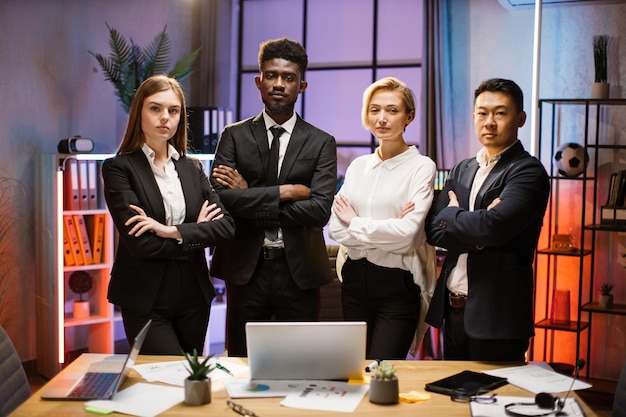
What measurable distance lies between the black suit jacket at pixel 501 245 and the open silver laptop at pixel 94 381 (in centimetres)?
127

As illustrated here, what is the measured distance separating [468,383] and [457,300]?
0.65m

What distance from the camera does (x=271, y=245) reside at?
11.5 feet

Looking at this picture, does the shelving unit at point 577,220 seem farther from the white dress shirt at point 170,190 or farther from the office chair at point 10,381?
the office chair at point 10,381

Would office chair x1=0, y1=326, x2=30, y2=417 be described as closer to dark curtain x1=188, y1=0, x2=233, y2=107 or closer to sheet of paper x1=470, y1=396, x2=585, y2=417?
sheet of paper x1=470, y1=396, x2=585, y2=417

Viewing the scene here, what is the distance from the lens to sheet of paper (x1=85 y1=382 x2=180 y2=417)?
2.29m

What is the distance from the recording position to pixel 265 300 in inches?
138

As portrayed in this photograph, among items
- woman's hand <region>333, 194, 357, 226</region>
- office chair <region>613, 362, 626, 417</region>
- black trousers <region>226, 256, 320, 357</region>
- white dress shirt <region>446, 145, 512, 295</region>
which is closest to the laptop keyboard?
black trousers <region>226, 256, 320, 357</region>

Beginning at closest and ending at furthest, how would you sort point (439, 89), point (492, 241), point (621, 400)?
point (621, 400), point (492, 241), point (439, 89)

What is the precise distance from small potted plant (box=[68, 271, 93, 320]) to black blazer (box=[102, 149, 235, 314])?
87.3 inches

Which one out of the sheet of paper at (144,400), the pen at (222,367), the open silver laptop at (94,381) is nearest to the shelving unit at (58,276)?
the open silver laptop at (94,381)

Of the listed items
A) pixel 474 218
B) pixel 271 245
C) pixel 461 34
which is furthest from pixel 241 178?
pixel 461 34

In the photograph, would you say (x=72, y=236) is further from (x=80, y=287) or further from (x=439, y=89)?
(x=439, y=89)

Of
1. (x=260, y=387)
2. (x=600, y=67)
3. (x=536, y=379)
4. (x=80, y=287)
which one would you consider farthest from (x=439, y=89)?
(x=260, y=387)

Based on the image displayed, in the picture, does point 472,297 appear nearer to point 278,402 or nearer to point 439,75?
point 278,402
